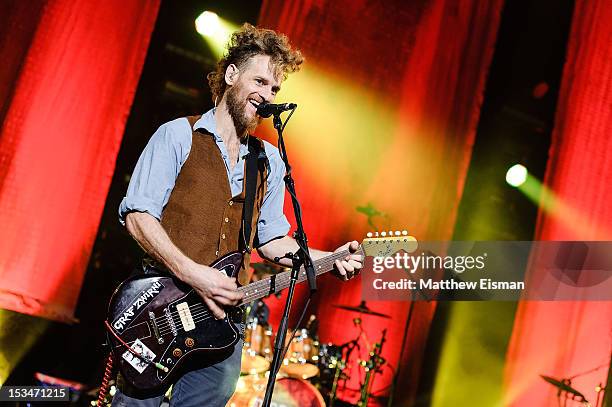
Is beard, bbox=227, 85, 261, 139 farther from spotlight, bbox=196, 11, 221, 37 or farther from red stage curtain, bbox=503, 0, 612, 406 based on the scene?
red stage curtain, bbox=503, 0, 612, 406

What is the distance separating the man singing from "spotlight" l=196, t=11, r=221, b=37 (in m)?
3.60

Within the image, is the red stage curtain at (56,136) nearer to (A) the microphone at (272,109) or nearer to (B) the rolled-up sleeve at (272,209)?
(B) the rolled-up sleeve at (272,209)

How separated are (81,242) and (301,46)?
9.46 feet

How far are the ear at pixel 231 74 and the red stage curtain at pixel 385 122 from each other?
339 cm

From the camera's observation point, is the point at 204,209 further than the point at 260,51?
No

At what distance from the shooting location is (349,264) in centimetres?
250

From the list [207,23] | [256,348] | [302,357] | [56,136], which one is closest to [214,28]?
[207,23]

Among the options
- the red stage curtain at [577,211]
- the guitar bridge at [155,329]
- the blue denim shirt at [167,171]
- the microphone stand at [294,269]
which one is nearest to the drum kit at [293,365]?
the red stage curtain at [577,211]

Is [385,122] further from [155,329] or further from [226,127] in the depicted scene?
[155,329]

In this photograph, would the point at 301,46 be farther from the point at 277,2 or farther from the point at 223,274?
the point at 223,274

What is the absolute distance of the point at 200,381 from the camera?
2156 mm

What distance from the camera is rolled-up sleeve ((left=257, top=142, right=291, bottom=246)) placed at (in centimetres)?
259

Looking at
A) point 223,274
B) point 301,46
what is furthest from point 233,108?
point 301,46

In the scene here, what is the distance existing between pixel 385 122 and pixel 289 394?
322cm
